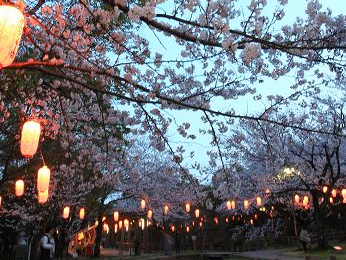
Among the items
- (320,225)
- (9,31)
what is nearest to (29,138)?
(9,31)

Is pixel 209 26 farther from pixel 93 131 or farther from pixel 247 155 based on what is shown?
pixel 247 155

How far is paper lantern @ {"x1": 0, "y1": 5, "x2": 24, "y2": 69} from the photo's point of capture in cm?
402

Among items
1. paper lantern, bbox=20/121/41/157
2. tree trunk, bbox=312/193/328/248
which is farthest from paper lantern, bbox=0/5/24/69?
tree trunk, bbox=312/193/328/248

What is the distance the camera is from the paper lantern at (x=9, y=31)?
402cm

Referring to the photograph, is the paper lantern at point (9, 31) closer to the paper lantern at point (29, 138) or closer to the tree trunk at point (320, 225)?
the paper lantern at point (29, 138)

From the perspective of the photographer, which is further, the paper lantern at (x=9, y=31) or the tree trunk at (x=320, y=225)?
the tree trunk at (x=320, y=225)

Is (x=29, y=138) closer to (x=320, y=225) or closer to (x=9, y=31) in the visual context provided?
(x=9, y=31)

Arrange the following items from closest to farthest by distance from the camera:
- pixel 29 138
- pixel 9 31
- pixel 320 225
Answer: pixel 9 31, pixel 29 138, pixel 320 225

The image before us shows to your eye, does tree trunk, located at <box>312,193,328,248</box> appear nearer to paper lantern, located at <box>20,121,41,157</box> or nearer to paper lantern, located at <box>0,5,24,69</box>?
paper lantern, located at <box>20,121,41,157</box>

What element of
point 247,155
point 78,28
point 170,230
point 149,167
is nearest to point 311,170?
point 247,155

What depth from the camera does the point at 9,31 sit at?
4.06 metres

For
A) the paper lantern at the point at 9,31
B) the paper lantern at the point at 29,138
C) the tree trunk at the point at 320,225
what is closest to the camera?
the paper lantern at the point at 9,31

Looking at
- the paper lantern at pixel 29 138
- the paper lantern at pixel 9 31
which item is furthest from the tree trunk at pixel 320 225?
the paper lantern at pixel 9 31

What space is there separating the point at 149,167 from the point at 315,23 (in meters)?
21.3
